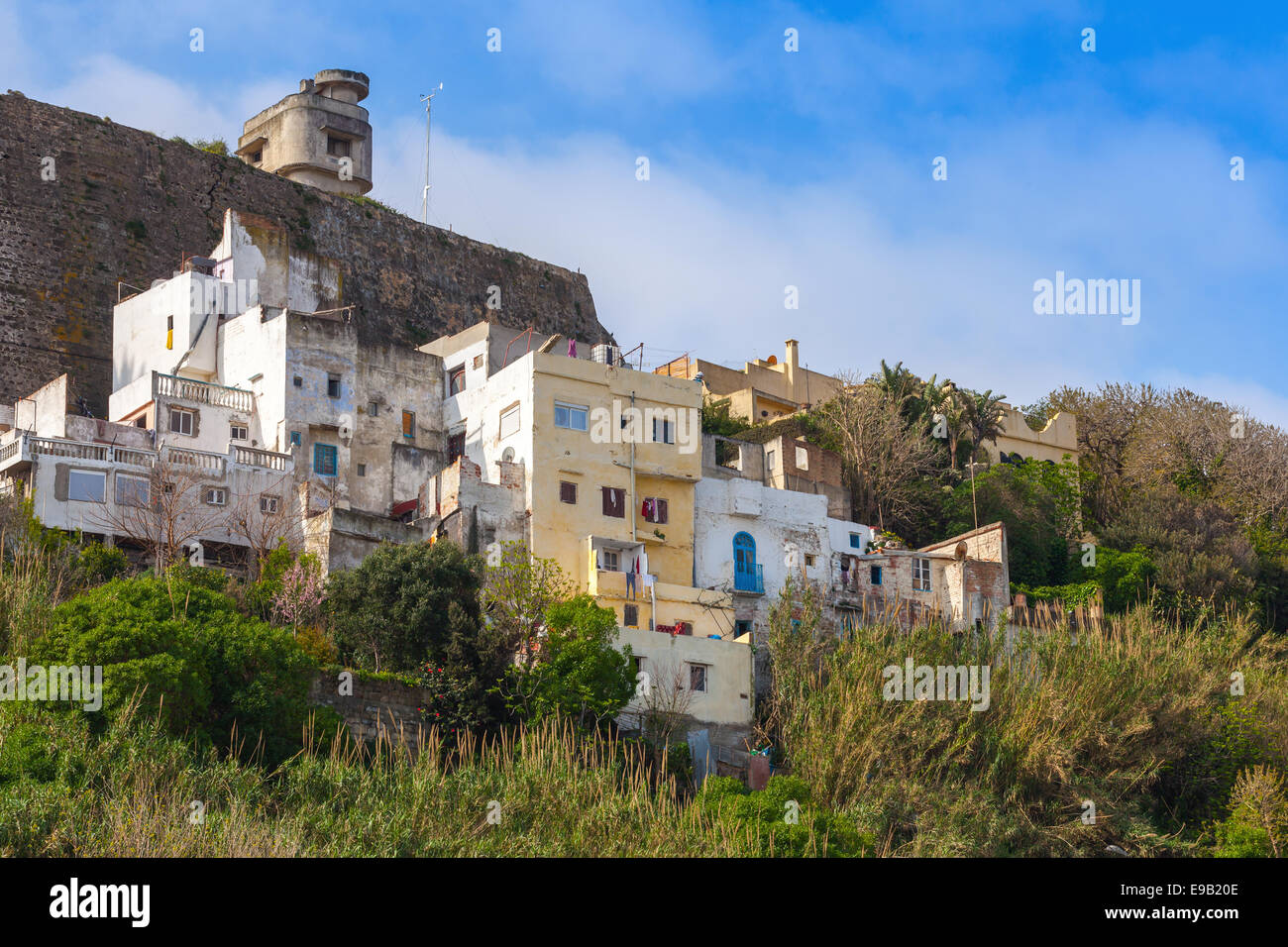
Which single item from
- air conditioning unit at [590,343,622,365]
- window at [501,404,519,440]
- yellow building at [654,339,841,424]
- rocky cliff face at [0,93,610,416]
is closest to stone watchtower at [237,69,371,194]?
rocky cliff face at [0,93,610,416]

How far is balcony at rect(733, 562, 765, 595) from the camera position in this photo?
3538 centimetres

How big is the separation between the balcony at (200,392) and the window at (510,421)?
509cm

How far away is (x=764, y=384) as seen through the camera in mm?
48656

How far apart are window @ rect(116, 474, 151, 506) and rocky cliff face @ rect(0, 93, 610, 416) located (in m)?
8.83

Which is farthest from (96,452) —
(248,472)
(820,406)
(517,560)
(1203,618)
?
(1203,618)

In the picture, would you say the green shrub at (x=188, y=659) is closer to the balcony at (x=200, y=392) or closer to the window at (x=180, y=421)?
the window at (x=180, y=421)

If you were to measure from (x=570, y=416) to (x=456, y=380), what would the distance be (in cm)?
450

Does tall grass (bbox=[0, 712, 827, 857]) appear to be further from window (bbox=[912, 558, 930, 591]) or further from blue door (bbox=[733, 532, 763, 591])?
window (bbox=[912, 558, 930, 591])

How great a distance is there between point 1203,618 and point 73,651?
74.9ft

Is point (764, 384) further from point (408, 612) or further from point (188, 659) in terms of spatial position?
point (188, 659)

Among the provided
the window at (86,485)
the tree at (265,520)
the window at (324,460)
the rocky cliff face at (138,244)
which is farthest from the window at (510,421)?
the window at (86,485)

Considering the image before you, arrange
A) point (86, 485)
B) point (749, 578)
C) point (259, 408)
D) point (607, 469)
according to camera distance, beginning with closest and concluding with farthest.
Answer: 1. point (86, 485)
2. point (607, 469)
3. point (749, 578)
4. point (259, 408)

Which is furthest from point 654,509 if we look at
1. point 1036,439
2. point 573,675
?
point 1036,439
